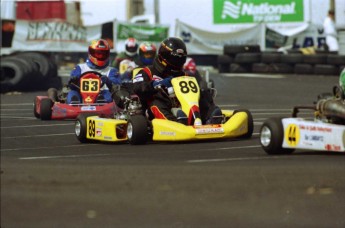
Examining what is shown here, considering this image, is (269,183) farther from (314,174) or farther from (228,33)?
(228,33)

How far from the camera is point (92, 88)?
1327 cm

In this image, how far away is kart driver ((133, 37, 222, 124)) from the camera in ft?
32.1

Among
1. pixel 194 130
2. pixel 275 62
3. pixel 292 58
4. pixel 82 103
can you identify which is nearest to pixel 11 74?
pixel 82 103

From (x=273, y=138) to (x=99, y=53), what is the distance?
6.00 metres

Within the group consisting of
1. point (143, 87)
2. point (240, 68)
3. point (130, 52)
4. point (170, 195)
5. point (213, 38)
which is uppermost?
point (170, 195)

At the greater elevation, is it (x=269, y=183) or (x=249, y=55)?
(x=269, y=183)

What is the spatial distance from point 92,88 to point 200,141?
13.0 feet

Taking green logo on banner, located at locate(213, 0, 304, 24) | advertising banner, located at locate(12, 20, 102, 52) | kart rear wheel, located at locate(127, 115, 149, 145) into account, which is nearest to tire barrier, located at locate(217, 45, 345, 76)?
green logo on banner, located at locate(213, 0, 304, 24)

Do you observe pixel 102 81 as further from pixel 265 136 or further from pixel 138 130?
pixel 265 136

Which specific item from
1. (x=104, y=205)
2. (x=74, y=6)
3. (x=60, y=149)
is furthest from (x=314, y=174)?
(x=74, y=6)

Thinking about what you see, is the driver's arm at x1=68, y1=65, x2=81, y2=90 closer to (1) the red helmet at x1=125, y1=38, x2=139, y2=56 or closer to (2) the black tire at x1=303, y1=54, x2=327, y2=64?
(1) the red helmet at x1=125, y1=38, x2=139, y2=56

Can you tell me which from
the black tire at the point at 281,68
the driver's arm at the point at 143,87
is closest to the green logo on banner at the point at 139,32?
the black tire at the point at 281,68

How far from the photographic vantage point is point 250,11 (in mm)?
28953

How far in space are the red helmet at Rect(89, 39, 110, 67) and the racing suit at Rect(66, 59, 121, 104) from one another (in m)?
0.07
